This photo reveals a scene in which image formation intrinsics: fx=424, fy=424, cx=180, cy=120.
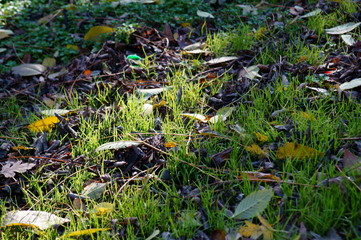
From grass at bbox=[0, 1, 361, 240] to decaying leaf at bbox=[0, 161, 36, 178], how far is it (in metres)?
0.04

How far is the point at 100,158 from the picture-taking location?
222 centimetres

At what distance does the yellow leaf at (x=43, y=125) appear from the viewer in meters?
2.53

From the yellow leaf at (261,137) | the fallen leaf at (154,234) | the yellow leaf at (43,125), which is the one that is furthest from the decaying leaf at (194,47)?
the fallen leaf at (154,234)

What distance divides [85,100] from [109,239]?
1369 mm

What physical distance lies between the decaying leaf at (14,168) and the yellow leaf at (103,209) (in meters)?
0.52

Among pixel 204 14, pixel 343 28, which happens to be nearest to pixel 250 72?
pixel 343 28

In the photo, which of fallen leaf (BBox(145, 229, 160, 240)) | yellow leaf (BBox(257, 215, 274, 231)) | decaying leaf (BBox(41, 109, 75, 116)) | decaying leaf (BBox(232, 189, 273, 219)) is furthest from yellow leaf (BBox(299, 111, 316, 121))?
decaying leaf (BBox(41, 109, 75, 116))

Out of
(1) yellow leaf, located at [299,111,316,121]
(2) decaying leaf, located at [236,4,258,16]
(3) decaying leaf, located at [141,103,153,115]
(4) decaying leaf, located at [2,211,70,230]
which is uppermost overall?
(1) yellow leaf, located at [299,111,316,121]

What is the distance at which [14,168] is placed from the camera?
217cm

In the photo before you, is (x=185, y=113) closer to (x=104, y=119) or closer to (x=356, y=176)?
(x=104, y=119)

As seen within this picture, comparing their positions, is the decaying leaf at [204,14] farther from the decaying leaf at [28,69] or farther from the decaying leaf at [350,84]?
the decaying leaf at [350,84]

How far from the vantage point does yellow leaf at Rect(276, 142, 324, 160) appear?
1.95m

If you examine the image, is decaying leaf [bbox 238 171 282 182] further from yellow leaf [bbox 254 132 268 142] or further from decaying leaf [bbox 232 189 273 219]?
yellow leaf [bbox 254 132 268 142]

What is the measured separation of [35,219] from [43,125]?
2.65 feet
